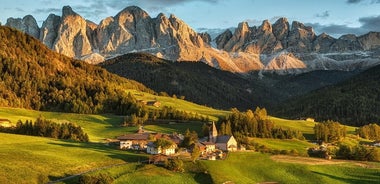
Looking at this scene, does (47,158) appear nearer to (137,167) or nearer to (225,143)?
(137,167)

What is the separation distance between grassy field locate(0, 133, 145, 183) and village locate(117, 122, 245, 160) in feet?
21.2

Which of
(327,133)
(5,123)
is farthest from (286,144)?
(5,123)

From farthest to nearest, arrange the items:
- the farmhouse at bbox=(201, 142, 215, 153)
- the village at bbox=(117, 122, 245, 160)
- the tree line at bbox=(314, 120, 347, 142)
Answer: the tree line at bbox=(314, 120, 347, 142) < the farmhouse at bbox=(201, 142, 215, 153) < the village at bbox=(117, 122, 245, 160)

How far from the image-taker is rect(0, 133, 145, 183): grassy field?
85.8 meters

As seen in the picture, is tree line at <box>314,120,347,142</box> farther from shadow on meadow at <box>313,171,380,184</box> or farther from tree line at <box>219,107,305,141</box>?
shadow on meadow at <box>313,171,380,184</box>

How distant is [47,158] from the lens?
319 feet

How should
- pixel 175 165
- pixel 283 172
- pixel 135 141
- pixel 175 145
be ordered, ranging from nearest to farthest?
pixel 175 165
pixel 283 172
pixel 175 145
pixel 135 141

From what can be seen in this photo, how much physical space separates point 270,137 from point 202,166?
230 ft

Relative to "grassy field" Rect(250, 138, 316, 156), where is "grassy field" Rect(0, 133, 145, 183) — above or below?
below

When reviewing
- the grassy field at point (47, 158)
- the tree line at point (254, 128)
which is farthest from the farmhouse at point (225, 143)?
the grassy field at point (47, 158)

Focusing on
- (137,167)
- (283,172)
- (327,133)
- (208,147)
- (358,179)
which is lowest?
(358,179)

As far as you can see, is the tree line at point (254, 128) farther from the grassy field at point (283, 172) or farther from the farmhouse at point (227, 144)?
the grassy field at point (283, 172)

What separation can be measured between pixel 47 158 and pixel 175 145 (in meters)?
35.8

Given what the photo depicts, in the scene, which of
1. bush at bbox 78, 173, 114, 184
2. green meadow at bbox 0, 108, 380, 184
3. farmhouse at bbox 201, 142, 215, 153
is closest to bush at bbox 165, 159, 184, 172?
green meadow at bbox 0, 108, 380, 184
